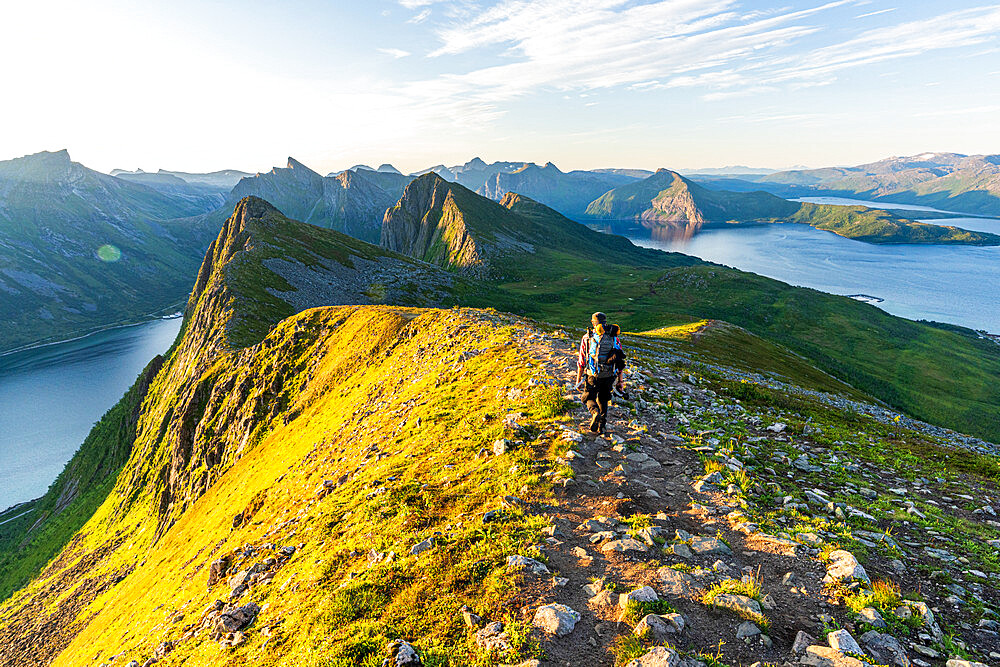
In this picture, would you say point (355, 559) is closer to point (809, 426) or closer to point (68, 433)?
point (809, 426)

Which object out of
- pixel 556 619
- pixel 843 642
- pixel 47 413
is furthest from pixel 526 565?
pixel 47 413

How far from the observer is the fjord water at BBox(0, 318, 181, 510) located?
115 m

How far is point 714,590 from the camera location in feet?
24.5

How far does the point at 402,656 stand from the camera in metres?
6.72

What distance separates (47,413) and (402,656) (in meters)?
213

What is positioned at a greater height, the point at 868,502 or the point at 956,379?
the point at 868,502

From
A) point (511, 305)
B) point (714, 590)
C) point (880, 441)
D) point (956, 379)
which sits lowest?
point (956, 379)

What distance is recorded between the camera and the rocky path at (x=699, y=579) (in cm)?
640

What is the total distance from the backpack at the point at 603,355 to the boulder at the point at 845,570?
6657mm

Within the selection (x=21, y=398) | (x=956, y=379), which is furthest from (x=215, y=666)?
(x=21, y=398)

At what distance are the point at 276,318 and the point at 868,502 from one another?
85409 millimetres

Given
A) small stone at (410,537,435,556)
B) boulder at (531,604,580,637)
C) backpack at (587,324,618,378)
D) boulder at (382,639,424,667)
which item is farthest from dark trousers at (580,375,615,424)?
boulder at (382,639,424,667)

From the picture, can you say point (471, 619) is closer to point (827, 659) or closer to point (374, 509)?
point (827, 659)

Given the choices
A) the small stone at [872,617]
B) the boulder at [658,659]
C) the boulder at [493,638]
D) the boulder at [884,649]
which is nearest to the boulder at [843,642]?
the boulder at [884,649]
